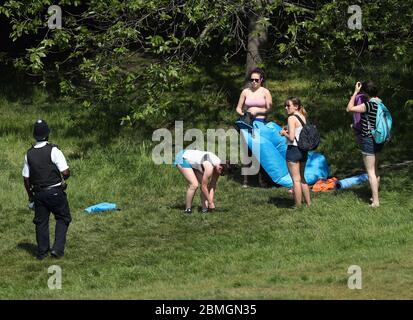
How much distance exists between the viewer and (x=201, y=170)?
14.9m

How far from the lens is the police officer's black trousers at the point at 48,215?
12789 mm

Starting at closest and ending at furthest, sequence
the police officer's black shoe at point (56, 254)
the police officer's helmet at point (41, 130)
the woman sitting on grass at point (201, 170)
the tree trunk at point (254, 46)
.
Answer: the police officer's helmet at point (41, 130)
the police officer's black shoe at point (56, 254)
the woman sitting on grass at point (201, 170)
the tree trunk at point (254, 46)

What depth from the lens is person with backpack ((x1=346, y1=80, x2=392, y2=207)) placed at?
14.5 meters

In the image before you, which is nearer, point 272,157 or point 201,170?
point 201,170

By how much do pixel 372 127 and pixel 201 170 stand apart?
2.51 metres

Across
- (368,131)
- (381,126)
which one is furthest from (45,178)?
(381,126)

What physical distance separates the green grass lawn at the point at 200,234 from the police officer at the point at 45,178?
0.61 m

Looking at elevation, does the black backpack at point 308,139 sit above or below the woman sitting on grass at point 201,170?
above

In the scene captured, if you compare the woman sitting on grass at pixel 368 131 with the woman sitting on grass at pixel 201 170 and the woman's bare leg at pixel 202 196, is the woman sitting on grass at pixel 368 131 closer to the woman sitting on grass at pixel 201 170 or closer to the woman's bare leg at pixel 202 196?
the woman sitting on grass at pixel 201 170

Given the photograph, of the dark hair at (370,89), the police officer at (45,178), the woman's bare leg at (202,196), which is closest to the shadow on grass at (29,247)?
the police officer at (45,178)

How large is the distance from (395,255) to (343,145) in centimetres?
624

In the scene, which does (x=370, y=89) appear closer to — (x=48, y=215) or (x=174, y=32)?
(x=174, y=32)

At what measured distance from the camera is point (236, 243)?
13.6 m
